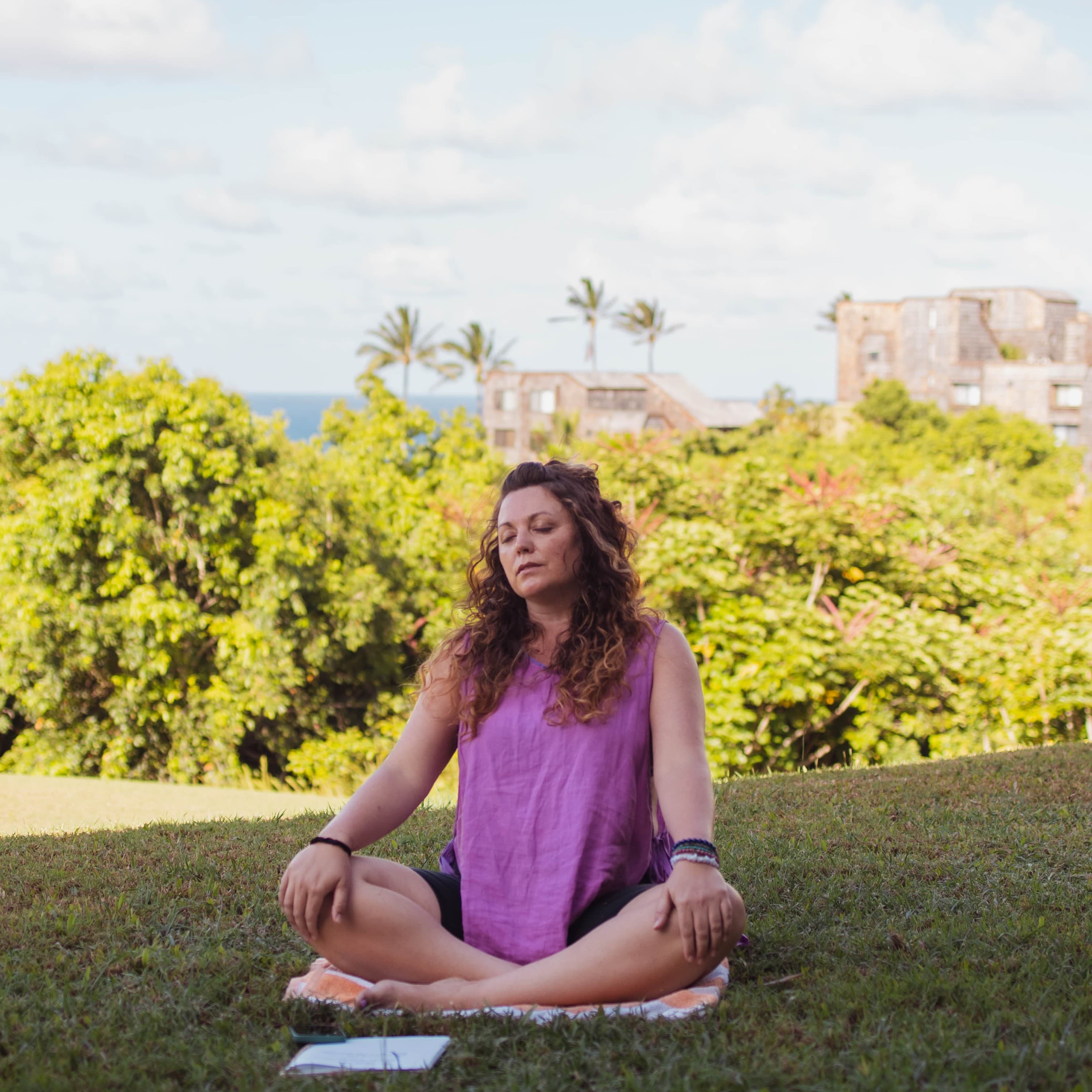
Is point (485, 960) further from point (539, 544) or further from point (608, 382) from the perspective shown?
point (608, 382)

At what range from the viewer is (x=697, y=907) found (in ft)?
9.14

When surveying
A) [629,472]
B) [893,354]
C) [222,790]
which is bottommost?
[222,790]

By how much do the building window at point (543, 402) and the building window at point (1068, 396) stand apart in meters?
24.1

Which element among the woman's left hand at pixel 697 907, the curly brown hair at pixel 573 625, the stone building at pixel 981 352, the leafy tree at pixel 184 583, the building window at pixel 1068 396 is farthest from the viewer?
the stone building at pixel 981 352

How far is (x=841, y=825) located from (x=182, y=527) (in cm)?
1156

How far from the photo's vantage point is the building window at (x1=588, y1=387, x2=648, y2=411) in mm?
60656

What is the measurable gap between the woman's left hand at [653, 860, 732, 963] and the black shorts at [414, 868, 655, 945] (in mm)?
146

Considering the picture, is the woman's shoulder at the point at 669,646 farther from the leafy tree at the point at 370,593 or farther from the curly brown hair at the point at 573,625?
the leafy tree at the point at 370,593

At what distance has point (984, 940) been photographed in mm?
3375

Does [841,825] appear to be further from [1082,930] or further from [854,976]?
[854,976]

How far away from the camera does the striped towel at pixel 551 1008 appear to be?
2.85m

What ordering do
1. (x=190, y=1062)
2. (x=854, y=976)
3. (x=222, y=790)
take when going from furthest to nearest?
(x=222, y=790) < (x=854, y=976) < (x=190, y=1062)


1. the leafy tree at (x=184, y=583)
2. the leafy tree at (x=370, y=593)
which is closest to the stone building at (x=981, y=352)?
the leafy tree at (x=370, y=593)

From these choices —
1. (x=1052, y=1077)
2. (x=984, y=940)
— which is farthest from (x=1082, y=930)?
(x=1052, y=1077)
